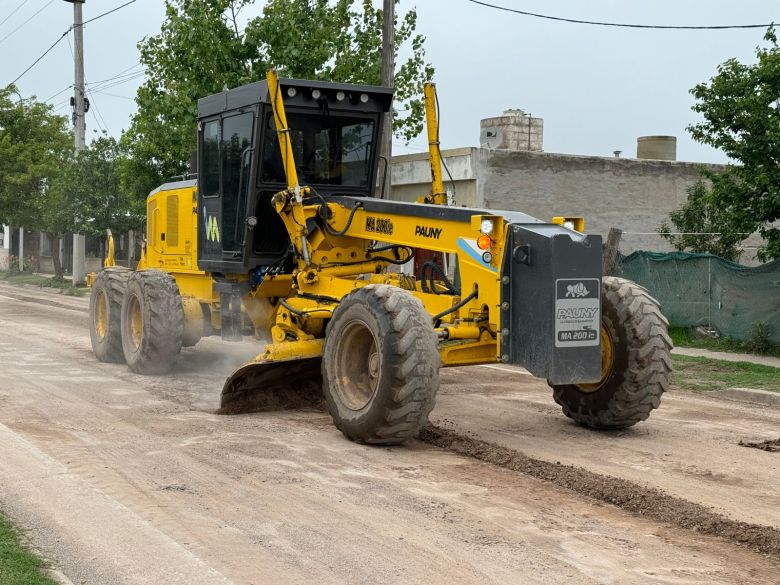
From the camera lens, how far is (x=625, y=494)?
7.34 metres

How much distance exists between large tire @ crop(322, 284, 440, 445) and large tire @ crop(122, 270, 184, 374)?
404 cm

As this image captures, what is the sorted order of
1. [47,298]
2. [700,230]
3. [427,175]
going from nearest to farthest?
[700,230] < [427,175] < [47,298]

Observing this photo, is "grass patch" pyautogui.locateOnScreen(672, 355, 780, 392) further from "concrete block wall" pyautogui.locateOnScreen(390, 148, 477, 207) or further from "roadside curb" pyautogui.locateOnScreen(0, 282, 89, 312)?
"roadside curb" pyautogui.locateOnScreen(0, 282, 89, 312)

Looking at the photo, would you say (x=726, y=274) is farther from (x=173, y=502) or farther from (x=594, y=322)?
(x=173, y=502)

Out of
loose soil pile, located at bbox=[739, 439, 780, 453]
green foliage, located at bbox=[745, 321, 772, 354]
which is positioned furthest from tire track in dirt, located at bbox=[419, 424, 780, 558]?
green foliage, located at bbox=[745, 321, 772, 354]

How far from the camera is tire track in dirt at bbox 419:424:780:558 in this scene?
649 centimetres

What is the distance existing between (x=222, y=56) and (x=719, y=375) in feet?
42.7

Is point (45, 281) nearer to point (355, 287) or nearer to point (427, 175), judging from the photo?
point (427, 175)

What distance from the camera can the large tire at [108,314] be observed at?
1427 centimetres

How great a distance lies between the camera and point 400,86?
25672mm

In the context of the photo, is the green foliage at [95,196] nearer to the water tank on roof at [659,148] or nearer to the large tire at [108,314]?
the water tank on roof at [659,148]

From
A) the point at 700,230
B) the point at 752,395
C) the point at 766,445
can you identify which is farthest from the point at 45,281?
the point at 766,445

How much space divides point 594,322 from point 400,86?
698 inches

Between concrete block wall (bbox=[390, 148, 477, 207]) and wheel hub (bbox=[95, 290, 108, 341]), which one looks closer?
wheel hub (bbox=[95, 290, 108, 341])
